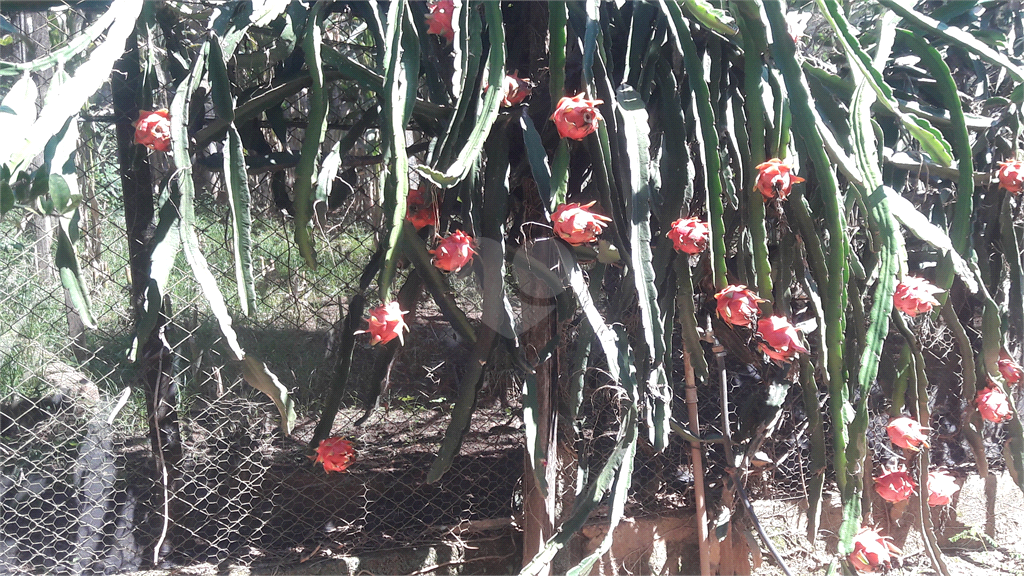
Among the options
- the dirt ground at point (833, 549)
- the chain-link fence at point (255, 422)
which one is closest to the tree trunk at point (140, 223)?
the chain-link fence at point (255, 422)

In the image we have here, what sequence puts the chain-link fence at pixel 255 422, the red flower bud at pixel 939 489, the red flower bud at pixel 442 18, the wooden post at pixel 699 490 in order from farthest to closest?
the chain-link fence at pixel 255 422
the wooden post at pixel 699 490
the red flower bud at pixel 939 489
the red flower bud at pixel 442 18

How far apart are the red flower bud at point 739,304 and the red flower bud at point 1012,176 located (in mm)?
766

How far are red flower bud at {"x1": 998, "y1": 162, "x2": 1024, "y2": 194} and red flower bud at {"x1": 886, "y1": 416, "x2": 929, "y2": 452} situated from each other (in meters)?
0.61

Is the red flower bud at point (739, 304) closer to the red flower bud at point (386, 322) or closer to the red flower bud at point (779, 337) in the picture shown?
the red flower bud at point (779, 337)

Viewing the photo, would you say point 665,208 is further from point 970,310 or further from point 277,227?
point 970,310

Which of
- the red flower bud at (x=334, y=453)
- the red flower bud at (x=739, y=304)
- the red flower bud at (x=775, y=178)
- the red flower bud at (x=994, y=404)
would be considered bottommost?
the red flower bud at (x=334, y=453)

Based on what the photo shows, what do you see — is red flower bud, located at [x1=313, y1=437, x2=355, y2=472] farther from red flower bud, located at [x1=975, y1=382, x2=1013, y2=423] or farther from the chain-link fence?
red flower bud, located at [x1=975, y1=382, x2=1013, y2=423]

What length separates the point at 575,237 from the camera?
3.97 feet

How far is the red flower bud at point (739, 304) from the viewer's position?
1.27 meters

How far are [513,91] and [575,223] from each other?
0.37 metres

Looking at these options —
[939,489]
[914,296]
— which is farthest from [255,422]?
[939,489]

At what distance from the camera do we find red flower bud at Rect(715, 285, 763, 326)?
127cm

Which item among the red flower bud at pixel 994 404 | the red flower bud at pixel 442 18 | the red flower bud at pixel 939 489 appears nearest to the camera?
the red flower bud at pixel 442 18

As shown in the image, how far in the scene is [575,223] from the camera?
119cm
